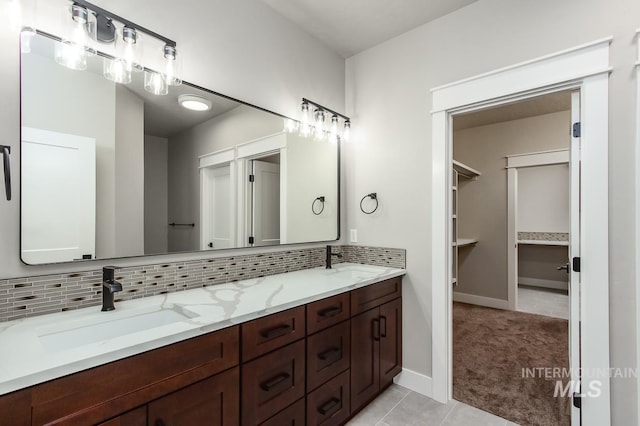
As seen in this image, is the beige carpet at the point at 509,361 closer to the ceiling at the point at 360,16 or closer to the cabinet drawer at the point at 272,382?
the cabinet drawer at the point at 272,382

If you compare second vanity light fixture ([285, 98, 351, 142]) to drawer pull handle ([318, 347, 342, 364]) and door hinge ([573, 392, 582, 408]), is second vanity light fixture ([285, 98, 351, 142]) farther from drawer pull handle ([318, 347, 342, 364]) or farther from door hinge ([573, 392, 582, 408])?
door hinge ([573, 392, 582, 408])

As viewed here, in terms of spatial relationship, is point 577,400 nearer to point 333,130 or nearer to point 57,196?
point 333,130

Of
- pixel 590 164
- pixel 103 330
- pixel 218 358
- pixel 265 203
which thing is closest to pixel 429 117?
pixel 590 164

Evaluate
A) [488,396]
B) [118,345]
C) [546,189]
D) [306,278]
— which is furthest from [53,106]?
[546,189]

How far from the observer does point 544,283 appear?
217 inches

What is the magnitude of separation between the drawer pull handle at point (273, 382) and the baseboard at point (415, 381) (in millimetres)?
1256

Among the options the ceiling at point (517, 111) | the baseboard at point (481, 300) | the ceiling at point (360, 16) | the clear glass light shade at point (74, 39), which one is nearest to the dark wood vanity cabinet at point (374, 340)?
the clear glass light shade at point (74, 39)

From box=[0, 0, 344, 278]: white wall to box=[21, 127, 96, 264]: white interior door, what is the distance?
0.03 meters

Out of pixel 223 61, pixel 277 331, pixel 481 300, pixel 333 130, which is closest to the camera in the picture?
pixel 277 331

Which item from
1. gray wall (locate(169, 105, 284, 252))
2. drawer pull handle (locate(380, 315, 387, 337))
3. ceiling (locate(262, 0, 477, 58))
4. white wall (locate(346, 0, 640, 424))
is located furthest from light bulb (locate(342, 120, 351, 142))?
drawer pull handle (locate(380, 315, 387, 337))

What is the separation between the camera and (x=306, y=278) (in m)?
2.02

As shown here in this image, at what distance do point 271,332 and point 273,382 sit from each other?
0.76ft

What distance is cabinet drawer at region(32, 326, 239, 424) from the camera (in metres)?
0.83

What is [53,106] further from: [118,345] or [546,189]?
[546,189]
